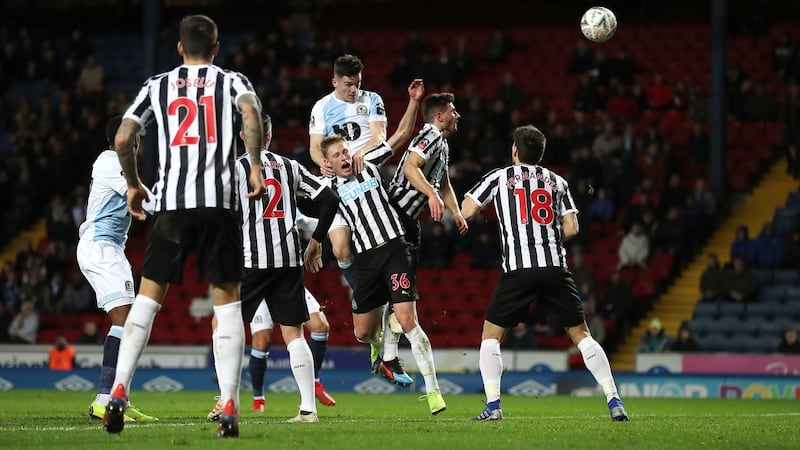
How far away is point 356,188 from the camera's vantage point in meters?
11.1

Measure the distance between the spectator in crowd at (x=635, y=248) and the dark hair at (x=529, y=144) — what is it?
1275 cm

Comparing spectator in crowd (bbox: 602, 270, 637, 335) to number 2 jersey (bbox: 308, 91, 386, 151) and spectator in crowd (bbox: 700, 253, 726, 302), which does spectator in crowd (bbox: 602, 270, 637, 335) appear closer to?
spectator in crowd (bbox: 700, 253, 726, 302)

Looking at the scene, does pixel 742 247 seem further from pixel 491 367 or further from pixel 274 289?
pixel 274 289

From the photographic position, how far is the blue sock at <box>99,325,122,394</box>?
1045 centimetres

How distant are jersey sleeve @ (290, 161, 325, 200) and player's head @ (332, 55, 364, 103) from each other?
5.76 ft

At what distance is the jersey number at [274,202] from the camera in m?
10.5

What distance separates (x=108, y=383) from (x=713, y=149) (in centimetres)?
1642

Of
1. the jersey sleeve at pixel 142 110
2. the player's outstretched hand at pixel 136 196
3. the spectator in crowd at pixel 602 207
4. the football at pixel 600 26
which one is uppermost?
the football at pixel 600 26

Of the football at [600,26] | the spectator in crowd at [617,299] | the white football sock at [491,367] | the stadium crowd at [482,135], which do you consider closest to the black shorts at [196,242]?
the white football sock at [491,367]

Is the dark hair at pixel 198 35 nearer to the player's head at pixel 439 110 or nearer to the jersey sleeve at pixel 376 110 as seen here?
the player's head at pixel 439 110

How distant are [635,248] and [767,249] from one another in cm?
228

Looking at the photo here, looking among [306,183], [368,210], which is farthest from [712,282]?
[306,183]

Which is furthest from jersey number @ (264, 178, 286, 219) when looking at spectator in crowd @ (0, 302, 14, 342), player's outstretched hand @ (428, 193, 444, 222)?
spectator in crowd @ (0, 302, 14, 342)

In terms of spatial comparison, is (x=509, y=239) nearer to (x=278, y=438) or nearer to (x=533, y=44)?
(x=278, y=438)
